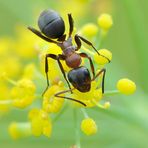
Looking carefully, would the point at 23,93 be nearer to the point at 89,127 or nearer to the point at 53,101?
the point at 53,101

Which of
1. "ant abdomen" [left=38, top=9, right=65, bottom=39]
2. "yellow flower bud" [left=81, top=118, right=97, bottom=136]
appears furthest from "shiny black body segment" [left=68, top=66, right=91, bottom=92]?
"ant abdomen" [left=38, top=9, right=65, bottom=39]

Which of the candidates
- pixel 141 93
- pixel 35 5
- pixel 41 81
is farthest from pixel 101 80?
pixel 35 5

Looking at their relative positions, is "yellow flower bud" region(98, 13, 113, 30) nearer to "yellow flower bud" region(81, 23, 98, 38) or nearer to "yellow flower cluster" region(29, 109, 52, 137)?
"yellow flower bud" region(81, 23, 98, 38)

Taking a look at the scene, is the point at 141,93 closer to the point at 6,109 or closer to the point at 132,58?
the point at 132,58

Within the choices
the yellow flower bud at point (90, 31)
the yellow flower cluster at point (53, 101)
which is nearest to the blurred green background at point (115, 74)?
the yellow flower bud at point (90, 31)

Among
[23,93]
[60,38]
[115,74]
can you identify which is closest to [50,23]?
[60,38]

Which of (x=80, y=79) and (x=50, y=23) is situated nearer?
(x=80, y=79)

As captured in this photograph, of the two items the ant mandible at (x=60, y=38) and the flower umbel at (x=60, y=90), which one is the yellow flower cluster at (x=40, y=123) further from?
the ant mandible at (x=60, y=38)
